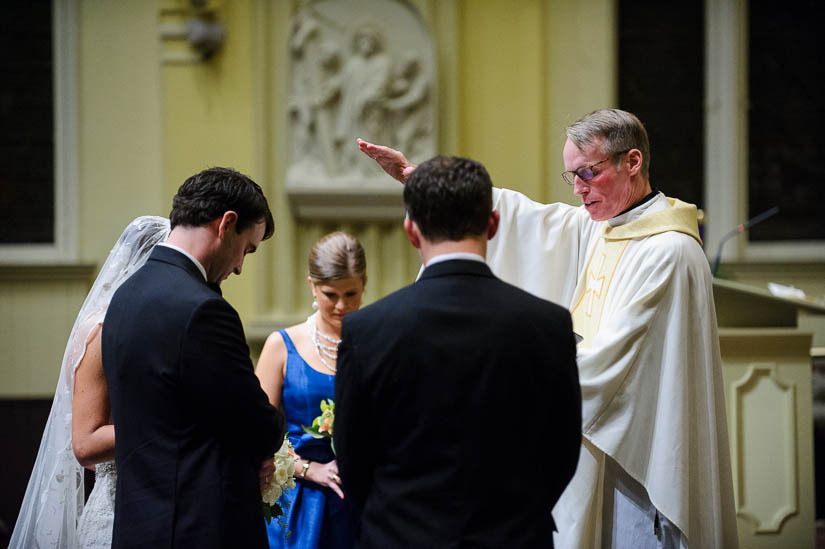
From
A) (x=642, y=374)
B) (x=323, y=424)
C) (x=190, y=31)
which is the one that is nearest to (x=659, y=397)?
(x=642, y=374)

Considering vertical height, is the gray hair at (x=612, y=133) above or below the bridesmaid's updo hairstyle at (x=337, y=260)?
above

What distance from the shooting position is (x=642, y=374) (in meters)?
2.35

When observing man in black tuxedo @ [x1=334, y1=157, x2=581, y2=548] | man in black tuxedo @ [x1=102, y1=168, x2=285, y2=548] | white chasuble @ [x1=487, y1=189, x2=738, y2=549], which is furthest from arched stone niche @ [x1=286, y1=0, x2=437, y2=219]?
man in black tuxedo @ [x1=334, y1=157, x2=581, y2=548]

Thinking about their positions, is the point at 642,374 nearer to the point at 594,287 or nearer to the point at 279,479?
the point at 594,287

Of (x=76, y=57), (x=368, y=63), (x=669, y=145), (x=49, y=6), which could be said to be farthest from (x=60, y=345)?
(x=669, y=145)

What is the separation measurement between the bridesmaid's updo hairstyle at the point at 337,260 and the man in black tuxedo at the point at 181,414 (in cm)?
92

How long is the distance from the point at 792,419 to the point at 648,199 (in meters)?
1.74

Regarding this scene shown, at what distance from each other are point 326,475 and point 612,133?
128 centimetres

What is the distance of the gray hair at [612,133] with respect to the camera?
249 centimetres

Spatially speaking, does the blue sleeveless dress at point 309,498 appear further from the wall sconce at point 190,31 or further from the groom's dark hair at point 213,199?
the wall sconce at point 190,31

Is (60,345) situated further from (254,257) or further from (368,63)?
(368,63)

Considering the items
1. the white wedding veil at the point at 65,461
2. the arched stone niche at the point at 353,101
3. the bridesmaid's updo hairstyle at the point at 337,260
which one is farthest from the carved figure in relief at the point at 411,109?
the white wedding veil at the point at 65,461

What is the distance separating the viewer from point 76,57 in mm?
6156

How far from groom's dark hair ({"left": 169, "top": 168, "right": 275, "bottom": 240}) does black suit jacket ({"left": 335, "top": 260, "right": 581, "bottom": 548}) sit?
1.69 feet
